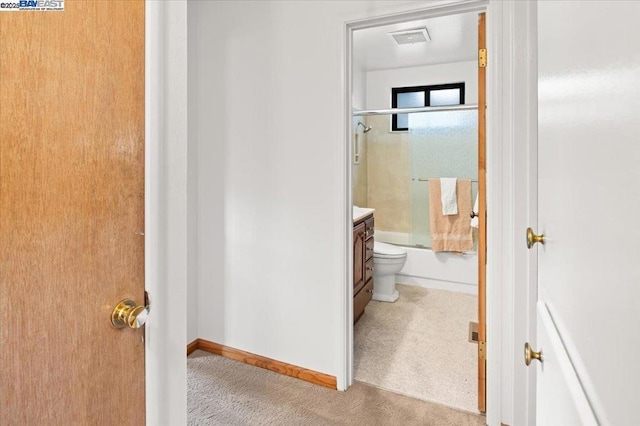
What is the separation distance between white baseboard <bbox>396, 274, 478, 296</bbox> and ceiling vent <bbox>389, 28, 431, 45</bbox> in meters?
2.51

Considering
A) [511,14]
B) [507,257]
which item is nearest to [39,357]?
[507,257]

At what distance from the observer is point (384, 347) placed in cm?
273

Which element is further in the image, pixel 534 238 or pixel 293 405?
pixel 293 405

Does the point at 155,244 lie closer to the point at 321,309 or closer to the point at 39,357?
the point at 39,357

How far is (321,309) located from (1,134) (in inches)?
73.5

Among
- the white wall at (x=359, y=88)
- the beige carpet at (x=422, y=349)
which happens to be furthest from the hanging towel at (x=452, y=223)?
the white wall at (x=359, y=88)

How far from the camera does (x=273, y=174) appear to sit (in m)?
2.35

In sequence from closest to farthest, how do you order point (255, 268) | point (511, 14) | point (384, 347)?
point (511, 14), point (255, 268), point (384, 347)

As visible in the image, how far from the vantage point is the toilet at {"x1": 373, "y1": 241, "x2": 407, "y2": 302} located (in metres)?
3.64

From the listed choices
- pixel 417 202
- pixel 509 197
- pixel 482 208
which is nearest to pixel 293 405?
pixel 482 208

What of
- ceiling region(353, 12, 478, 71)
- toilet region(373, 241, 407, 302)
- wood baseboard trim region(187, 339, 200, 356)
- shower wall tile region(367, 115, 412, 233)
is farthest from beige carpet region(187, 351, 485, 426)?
ceiling region(353, 12, 478, 71)

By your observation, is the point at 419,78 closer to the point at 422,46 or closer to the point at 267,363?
the point at 422,46

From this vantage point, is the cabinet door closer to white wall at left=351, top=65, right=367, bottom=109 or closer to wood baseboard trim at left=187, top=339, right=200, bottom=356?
wood baseboard trim at left=187, top=339, right=200, bottom=356

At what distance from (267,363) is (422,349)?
1.14 meters
